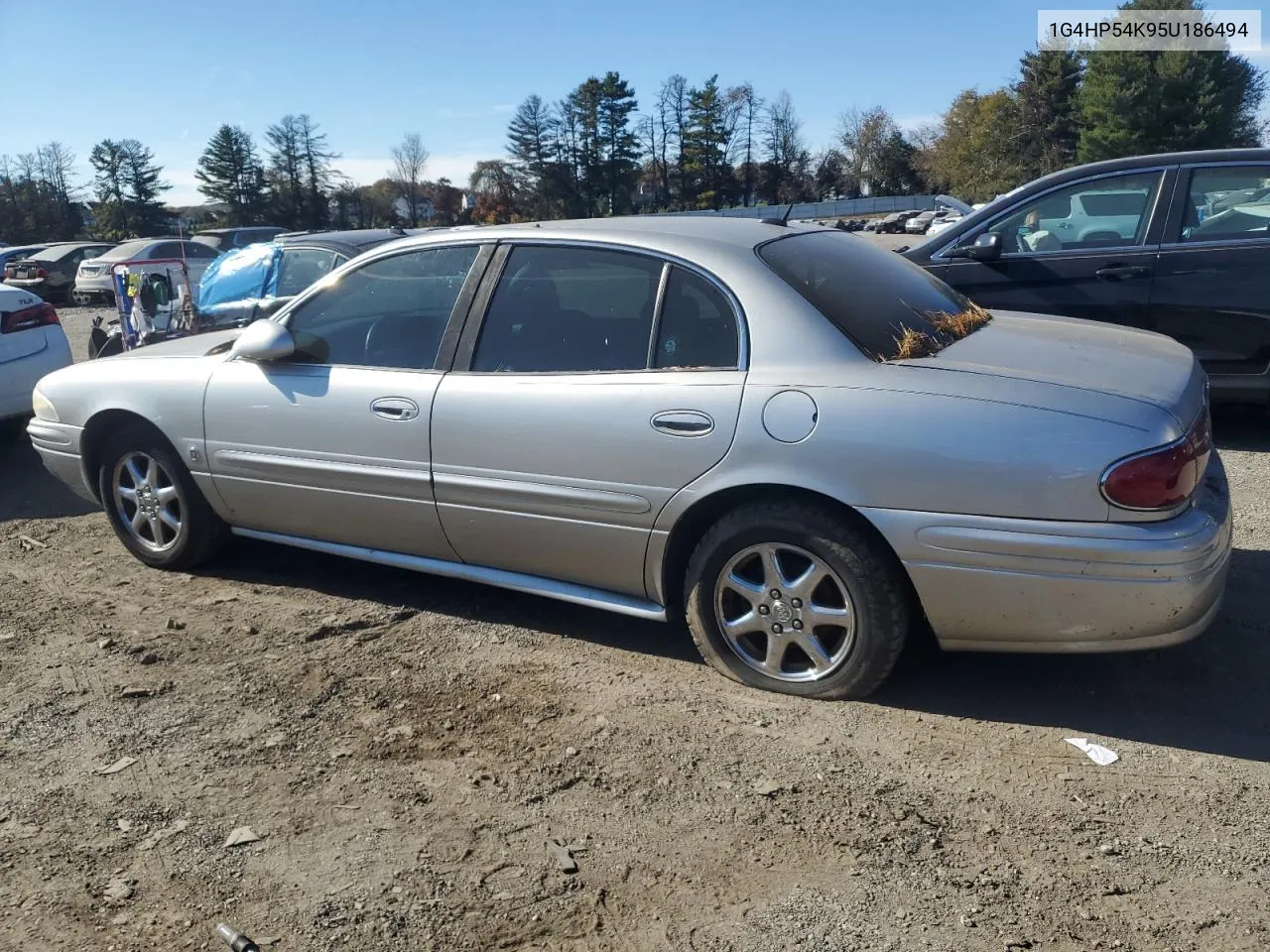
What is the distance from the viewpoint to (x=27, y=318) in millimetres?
7879

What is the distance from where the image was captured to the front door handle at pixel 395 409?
413 cm

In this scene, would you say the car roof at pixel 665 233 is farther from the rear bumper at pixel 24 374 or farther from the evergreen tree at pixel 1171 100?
the evergreen tree at pixel 1171 100

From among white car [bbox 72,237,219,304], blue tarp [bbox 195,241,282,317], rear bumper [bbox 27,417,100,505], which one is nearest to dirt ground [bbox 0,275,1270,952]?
rear bumper [bbox 27,417,100,505]

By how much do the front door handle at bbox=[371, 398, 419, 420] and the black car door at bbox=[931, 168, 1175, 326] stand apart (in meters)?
4.30

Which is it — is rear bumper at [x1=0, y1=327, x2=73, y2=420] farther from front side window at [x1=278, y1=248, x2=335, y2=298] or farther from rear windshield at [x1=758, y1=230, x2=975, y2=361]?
rear windshield at [x1=758, y1=230, x2=975, y2=361]

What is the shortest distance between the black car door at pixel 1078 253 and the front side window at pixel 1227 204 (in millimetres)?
166

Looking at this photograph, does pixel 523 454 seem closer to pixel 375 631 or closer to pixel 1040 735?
pixel 375 631

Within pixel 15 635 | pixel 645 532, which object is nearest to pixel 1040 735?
pixel 645 532

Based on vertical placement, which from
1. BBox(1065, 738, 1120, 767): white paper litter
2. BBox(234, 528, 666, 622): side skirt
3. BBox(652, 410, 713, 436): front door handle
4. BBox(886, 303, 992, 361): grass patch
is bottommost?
BBox(1065, 738, 1120, 767): white paper litter

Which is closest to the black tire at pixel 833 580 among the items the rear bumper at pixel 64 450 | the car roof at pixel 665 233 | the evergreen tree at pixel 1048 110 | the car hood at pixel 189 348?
the car roof at pixel 665 233

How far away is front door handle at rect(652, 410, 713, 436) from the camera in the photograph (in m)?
3.54

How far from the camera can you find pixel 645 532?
3.71 metres

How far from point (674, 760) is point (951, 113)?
3544 inches

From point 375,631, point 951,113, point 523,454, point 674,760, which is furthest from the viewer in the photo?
point 951,113
